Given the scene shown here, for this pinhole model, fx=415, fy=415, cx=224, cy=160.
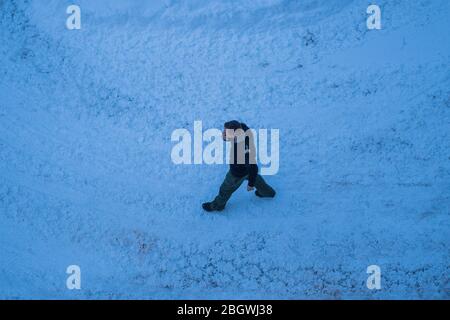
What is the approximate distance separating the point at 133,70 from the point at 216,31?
1870 mm

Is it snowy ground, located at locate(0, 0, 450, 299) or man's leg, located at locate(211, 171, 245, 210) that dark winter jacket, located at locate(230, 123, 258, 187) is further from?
snowy ground, located at locate(0, 0, 450, 299)

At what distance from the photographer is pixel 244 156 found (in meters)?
5.52

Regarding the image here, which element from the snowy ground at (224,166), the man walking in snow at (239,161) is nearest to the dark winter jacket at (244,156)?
the man walking in snow at (239,161)

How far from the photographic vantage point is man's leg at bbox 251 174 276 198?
617 cm

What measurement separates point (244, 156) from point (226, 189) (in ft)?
2.32

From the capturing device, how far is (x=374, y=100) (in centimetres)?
743

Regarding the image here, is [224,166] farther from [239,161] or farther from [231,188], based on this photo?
[239,161]

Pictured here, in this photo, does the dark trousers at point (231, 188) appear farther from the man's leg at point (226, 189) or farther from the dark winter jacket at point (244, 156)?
the dark winter jacket at point (244, 156)

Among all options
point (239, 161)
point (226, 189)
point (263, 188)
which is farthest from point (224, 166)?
point (239, 161)

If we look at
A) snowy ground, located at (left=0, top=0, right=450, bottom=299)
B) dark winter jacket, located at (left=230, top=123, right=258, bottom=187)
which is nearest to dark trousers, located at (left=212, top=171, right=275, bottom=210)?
dark winter jacket, located at (left=230, top=123, right=258, bottom=187)

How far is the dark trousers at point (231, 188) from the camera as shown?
19.1 feet

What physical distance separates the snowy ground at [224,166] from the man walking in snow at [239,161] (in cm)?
47

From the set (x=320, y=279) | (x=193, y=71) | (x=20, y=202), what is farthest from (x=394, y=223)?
(x=20, y=202)

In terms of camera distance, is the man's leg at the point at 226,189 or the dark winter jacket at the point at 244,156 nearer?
the dark winter jacket at the point at 244,156
